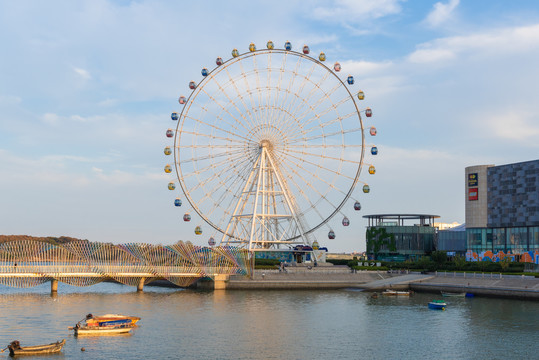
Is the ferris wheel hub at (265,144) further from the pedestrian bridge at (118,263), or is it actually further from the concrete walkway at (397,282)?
the concrete walkway at (397,282)

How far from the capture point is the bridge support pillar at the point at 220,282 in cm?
11088

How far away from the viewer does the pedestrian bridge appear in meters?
96.7

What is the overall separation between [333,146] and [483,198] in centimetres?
5672

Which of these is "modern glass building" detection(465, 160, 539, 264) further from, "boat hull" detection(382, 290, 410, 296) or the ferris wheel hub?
the ferris wheel hub

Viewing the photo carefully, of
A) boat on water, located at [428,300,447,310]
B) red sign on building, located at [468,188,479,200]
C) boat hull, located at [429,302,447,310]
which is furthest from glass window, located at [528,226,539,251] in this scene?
boat hull, located at [429,302,447,310]

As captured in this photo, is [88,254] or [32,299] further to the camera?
[88,254]

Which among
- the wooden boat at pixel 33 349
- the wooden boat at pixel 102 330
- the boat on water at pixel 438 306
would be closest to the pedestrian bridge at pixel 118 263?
the wooden boat at pixel 102 330

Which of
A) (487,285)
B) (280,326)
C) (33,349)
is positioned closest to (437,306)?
(487,285)

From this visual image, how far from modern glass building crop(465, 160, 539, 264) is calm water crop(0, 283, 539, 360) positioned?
4719 centimetres

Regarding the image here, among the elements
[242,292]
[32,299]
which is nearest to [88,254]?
[32,299]

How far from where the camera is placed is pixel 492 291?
10150cm

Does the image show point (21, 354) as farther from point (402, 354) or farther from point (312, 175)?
point (312, 175)

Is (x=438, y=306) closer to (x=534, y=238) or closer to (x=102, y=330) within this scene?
(x=102, y=330)

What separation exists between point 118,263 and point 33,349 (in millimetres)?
50412
